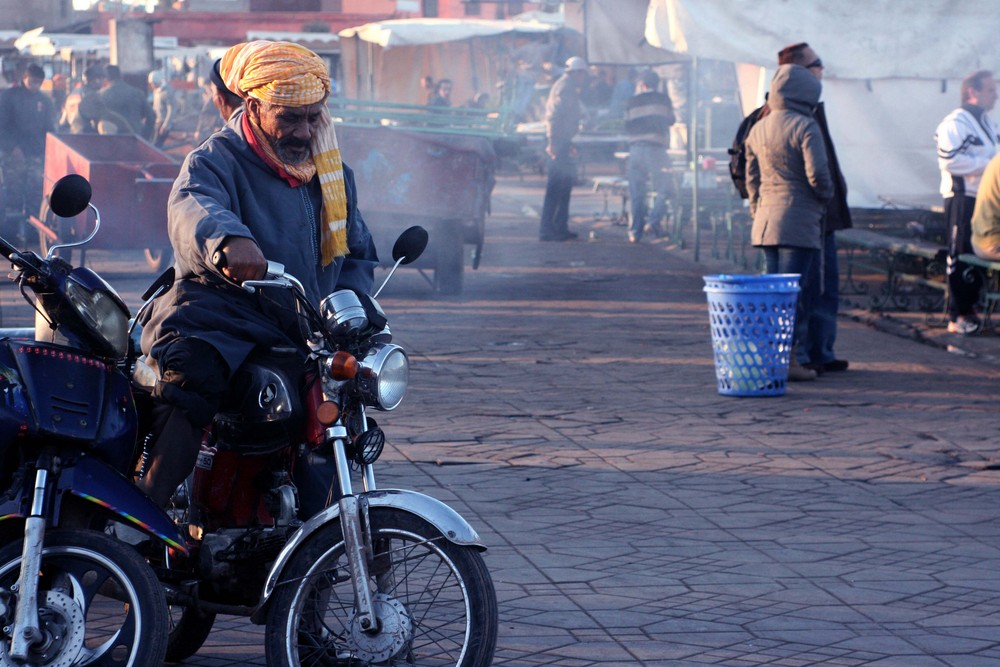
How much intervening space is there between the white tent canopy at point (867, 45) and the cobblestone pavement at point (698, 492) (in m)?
2.68

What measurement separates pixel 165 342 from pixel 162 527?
478mm

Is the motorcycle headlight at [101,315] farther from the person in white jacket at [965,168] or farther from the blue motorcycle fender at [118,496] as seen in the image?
the person in white jacket at [965,168]

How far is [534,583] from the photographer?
4852 millimetres

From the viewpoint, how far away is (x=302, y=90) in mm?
3613

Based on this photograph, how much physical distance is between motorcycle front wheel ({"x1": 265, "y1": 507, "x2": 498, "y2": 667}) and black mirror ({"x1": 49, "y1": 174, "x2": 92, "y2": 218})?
110 centimetres

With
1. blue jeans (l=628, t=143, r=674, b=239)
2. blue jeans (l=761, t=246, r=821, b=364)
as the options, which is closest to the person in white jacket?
blue jeans (l=761, t=246, r=821, b=364)

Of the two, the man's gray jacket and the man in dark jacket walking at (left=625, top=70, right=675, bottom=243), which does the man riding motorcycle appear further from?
the man in dark jacket walking at (left=625, top=70, right=675, bottom=243)

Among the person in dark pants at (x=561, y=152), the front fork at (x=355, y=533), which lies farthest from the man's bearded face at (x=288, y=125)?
the person in dark pants at (x=561, y=152)

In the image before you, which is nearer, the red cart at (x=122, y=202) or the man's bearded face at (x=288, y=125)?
the man's bearded face at (x=288, y=125)

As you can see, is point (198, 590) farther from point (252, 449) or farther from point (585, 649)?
point (585, 649)

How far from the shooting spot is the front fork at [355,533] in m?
3.30

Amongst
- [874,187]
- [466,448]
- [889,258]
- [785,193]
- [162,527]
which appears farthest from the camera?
[874,187]

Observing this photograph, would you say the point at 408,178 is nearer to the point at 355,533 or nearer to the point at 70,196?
the point at 70,196

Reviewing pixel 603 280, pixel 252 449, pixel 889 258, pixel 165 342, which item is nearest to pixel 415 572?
pixel 252 449
